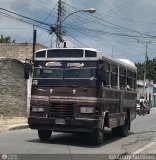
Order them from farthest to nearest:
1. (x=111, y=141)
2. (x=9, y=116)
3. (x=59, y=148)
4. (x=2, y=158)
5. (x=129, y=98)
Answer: (x=9, y=116)
(x=129, y=98)
(x=111, y=141)
(x=59, y=148)
(x=2, y=158)

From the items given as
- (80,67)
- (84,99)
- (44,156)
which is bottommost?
(44,156)

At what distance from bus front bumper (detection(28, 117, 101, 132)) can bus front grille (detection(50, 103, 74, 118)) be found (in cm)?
16

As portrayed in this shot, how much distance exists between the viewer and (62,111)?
16.6 metres

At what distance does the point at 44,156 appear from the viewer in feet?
44.5

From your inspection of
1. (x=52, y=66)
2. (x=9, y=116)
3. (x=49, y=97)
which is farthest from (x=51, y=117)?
(x=9, y=116)

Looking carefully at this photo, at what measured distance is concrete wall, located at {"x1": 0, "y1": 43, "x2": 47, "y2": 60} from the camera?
122ft

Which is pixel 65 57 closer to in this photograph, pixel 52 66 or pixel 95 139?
pixel 52 66

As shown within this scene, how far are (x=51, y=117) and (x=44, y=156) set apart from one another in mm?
3224

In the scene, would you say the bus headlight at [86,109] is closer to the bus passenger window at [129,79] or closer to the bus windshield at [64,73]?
the bus windshield at [64,73]

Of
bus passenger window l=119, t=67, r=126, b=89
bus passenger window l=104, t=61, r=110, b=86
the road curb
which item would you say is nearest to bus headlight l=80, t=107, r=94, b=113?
bus passenger window l=104, t=61, r=110, b=86

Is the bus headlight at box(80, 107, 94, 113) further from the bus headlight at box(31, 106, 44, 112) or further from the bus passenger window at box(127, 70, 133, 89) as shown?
the bus passenger window at box(127, 70, 133, 89)

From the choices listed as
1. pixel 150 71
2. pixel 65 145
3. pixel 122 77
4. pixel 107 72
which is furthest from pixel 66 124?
pixel 150 71

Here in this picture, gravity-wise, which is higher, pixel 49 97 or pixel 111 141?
pixel 49 97

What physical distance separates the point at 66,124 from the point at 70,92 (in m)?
1.02
